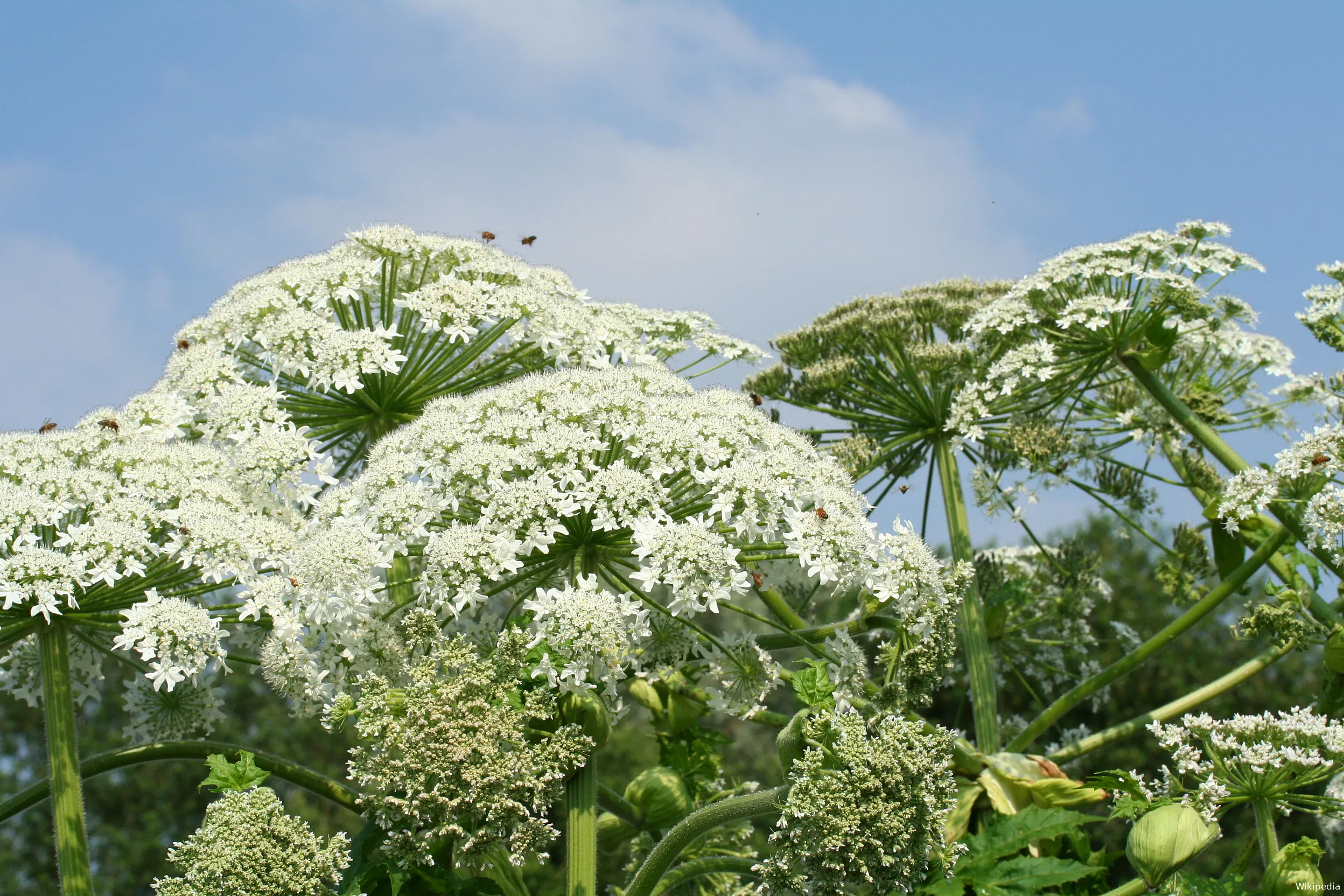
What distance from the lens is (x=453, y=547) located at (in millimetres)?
5754

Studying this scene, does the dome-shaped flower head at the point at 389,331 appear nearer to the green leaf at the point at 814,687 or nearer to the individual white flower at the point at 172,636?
the individual white flower at the point at 172,636

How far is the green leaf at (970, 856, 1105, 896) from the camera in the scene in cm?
564

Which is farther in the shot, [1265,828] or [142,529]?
[142,529]

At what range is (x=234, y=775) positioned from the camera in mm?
5445

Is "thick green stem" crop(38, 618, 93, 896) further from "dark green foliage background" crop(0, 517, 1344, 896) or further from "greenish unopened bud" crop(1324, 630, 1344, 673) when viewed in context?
"dark green foliage background" crop(0, 517, 1344, 896)

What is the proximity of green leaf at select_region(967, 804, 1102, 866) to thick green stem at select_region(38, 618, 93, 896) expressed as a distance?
4.23 meters

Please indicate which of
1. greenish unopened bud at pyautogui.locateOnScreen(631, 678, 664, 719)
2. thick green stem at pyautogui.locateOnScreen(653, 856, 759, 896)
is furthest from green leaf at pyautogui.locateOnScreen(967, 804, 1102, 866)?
greenish unopened bud at pyautogui.locateOnScreen(631, 678, 664, 719)

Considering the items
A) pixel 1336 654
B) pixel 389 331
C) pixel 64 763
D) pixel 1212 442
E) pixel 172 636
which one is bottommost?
pixel 64 763

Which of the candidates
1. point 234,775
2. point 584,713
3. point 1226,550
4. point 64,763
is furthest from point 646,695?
point 1226,550

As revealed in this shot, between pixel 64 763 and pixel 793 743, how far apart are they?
144 inches

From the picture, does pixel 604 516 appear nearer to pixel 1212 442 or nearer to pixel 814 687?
pixel 814 687

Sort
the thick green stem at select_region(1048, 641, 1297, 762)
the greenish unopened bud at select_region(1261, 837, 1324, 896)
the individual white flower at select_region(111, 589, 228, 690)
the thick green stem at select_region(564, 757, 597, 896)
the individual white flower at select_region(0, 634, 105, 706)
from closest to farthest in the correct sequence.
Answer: the greenish unopened bud at select_region(1261, 837, 1324, 896), the thick green stem at select_region(564, 757, 597, 896), the individual white flower at select_region(111, 589, 228, 690), the individual white flower at select_region(0, 634, 105, 706), the thick green stem at select_region(1048, 641, 1297, 762)

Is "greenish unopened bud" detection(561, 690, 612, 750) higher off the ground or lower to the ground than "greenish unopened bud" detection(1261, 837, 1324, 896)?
higher

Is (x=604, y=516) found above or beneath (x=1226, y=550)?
beneath
